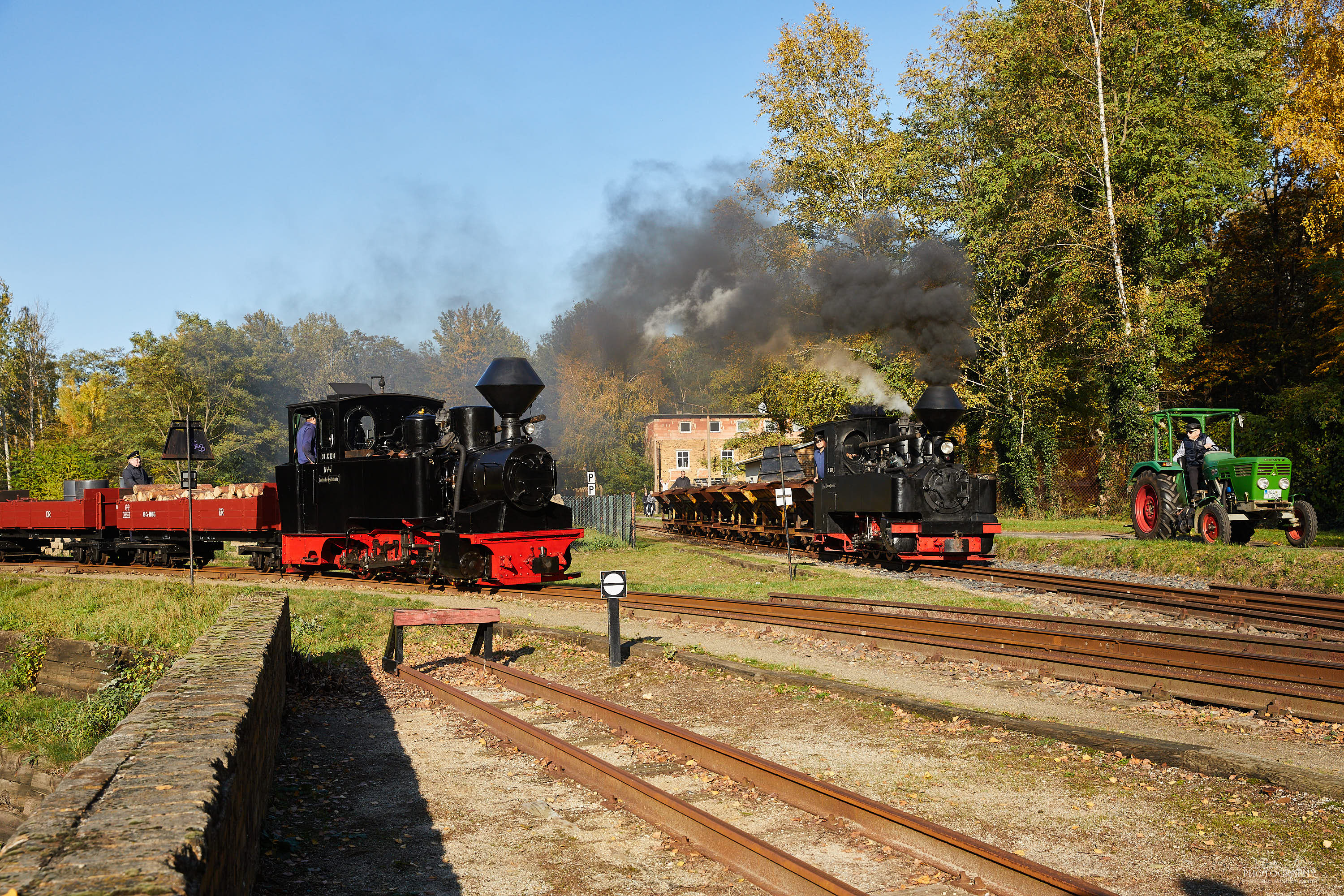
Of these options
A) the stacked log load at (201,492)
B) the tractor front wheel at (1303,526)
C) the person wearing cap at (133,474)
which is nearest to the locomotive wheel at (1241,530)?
the tractor front wheel at (1303,526)

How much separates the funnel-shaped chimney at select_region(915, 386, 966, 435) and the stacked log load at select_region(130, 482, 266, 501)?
1327 centimetres

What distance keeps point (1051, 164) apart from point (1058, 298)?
4151 mm

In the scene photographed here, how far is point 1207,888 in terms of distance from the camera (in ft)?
13.9

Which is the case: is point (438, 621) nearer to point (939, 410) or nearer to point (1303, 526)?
point (939, 410)

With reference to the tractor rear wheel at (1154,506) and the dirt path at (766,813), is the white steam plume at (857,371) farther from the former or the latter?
the dirt path at (766,813)

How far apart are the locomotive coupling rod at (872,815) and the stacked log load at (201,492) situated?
14831mm

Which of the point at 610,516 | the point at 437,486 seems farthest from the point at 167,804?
the point at 610,516

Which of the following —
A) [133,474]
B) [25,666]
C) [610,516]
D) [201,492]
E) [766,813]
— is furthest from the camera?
[610,516]

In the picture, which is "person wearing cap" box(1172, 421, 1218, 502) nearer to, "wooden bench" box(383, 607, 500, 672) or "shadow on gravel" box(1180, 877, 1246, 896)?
"wooden bench" box(383, 607, 500, 672)

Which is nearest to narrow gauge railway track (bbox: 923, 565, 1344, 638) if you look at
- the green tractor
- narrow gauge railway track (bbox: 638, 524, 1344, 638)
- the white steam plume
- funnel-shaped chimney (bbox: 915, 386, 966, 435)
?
narrow gauge railway track (bbox: 638, 524, 1344, 638)

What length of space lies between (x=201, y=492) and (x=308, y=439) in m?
5.97

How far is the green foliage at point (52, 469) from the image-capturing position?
131ft

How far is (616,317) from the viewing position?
28.8m

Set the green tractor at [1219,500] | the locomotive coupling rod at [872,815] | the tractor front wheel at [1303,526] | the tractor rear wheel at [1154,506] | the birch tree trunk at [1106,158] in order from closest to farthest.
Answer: the locomotive coupling rod at [872,815], the green tractor at [1219,500], the tractor front wheel at [1303,526], the tractor rear wheel at [1154,506], the birch tree trunk at [1106,158]
